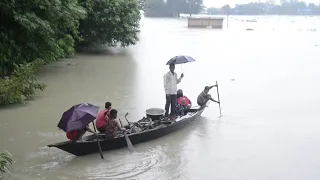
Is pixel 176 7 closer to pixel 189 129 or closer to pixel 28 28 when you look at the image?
pixel 28 28

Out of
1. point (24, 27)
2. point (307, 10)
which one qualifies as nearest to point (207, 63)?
point (24, 27)

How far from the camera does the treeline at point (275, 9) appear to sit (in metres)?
155

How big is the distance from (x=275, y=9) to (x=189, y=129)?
523 feet

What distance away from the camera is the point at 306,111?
13.4m

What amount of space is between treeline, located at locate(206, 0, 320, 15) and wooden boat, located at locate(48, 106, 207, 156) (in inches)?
5958

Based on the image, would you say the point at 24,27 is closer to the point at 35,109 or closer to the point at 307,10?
the point at 35,109

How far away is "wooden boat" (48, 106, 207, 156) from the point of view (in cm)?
791

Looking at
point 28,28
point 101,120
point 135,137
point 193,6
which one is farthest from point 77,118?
point 193,6

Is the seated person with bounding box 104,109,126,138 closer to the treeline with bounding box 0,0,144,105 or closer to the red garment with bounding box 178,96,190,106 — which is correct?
the red garment with bounding box 178,96,190,106

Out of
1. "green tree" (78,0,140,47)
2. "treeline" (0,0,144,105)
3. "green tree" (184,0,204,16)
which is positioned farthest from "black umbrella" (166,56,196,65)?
"green tree" (184,0,204,16)

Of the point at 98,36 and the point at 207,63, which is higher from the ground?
the point at 98,36

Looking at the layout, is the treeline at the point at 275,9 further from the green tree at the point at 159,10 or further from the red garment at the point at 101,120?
the red garment at the point at 101,120

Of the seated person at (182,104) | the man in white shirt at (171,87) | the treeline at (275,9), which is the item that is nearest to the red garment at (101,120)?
the man in white shirt at (171,87)

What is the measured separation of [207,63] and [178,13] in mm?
103500
